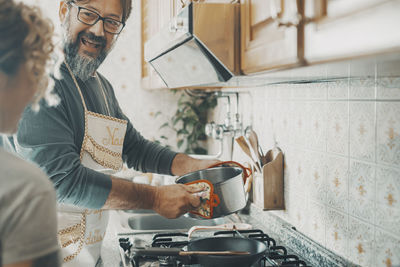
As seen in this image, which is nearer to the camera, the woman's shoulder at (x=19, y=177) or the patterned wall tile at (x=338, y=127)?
the woman's shoulder at (x=19, y=177)

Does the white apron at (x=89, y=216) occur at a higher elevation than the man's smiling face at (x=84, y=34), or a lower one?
lower

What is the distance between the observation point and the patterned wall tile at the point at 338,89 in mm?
1178

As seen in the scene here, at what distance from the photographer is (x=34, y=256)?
0.57 metres

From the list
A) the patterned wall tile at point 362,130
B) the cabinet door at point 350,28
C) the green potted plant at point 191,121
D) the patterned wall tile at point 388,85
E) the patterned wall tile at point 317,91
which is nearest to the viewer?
the cabinet door at point 350,28

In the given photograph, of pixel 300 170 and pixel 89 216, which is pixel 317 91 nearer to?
pixel 300 170

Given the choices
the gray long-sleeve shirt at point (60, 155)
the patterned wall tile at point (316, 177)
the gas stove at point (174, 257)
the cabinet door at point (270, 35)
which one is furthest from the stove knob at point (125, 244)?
the cabinet door at point (270, 35)


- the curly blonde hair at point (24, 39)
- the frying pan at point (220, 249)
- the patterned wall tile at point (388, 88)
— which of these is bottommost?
the frying pan at point (220, 249)

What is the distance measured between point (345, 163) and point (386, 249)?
0.26m

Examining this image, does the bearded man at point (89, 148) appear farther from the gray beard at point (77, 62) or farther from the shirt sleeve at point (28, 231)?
the shirt sleeve at point (28, 231)

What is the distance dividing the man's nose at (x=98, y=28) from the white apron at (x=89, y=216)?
15 centimetres

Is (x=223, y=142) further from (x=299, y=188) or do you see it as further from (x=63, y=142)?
(x=63, y=142)

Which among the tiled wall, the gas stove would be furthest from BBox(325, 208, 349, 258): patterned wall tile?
the gas stove

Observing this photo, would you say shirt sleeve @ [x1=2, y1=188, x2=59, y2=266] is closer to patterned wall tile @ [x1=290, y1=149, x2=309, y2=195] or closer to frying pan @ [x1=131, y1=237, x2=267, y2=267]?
frying pan @ [x1=131, y1=237, x2=267, y2=267]

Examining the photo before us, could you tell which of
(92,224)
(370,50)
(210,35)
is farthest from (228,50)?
(92,224)
